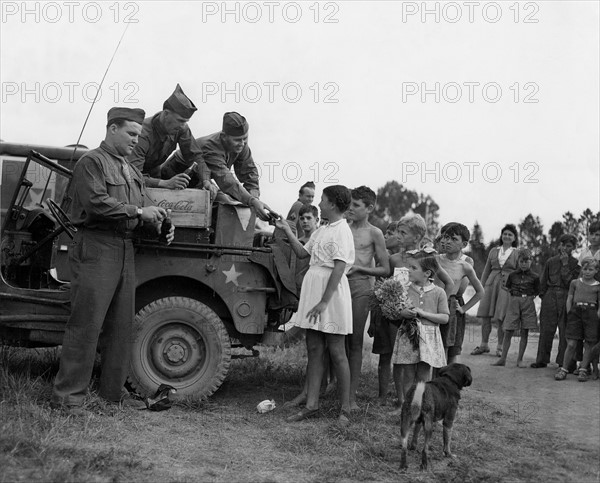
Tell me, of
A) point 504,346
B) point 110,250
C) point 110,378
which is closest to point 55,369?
point 110,378

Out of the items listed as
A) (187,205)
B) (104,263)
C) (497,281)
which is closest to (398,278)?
(187,205)

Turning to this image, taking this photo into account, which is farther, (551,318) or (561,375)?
(551,318)

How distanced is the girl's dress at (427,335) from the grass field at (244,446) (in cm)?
53

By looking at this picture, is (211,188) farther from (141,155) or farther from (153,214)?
(153,214)

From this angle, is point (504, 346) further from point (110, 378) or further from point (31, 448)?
point (31, 448)

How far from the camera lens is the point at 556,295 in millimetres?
9336

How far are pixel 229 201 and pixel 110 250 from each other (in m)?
1.28

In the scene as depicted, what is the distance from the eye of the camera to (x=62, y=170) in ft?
21.3

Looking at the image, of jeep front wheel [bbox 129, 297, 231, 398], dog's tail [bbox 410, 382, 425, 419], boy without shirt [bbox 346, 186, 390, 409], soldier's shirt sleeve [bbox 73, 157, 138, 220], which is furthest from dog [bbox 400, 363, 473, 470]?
soldier's shirt sleeve [bbox 73, 157, 138, 220]

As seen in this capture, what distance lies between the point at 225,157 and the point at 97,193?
1942 millimetres

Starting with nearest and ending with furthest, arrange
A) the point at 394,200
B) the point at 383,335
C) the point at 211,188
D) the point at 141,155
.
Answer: the point at 383,335 < the point at 211,188 < the point at 141,155 < the point at 394,200

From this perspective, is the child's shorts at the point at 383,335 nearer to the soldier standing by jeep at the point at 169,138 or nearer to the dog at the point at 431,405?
the dog at the point at 431,405

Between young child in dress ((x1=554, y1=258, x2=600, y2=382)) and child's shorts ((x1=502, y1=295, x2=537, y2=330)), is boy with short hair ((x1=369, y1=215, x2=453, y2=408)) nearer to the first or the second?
young child in dress ((x1=554, y1=258, x2=600, y2=382))

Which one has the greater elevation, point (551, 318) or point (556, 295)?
point (556, 295)
